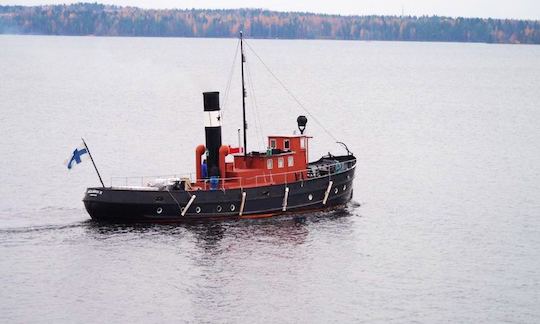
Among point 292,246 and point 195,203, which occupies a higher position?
point 195,203

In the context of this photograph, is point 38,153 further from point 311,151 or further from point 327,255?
point 327,255

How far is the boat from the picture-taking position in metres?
58.3

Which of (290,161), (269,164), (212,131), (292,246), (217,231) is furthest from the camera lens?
(290,161)

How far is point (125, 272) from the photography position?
51312 mm

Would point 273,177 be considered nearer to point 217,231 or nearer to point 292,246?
point 217,231

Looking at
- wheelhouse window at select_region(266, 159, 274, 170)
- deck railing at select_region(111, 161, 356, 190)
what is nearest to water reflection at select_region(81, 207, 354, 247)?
deck railing at select_region(111, 161, 356, 190)

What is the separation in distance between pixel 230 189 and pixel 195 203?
7.06ft

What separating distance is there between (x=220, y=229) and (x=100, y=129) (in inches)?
2133

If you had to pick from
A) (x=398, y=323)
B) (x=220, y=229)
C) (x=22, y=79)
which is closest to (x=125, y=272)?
(x=220, y=229)

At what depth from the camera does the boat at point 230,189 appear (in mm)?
58281

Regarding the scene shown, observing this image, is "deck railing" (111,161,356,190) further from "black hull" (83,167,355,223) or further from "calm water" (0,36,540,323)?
"calm water" (0,36,540,323)

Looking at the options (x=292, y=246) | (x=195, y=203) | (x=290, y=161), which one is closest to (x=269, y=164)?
(x=290, y=161)

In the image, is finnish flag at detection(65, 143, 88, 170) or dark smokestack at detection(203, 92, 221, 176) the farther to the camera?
dark smokestack at detection(203, 92, 221, 176)

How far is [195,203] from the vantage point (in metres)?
59.1
